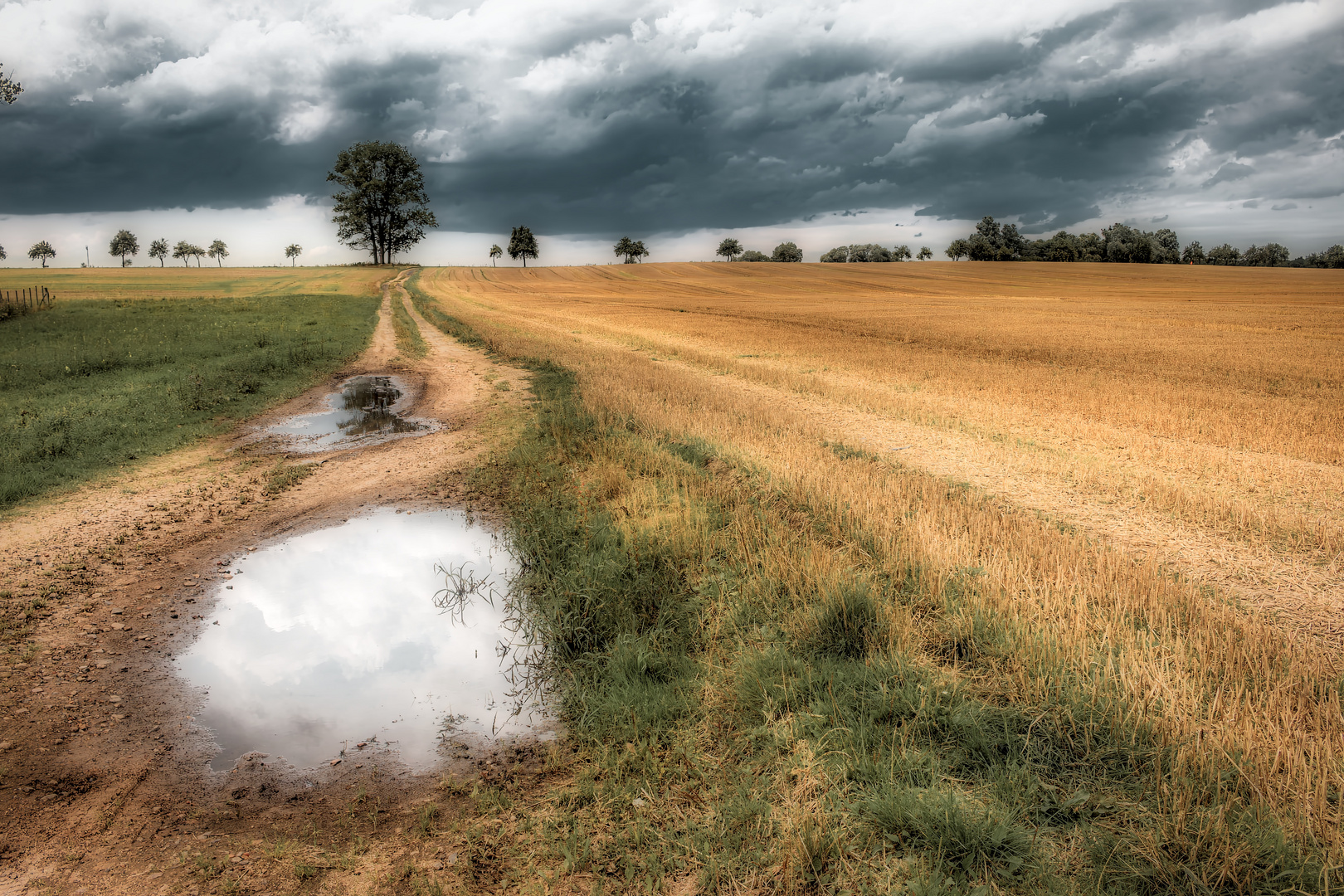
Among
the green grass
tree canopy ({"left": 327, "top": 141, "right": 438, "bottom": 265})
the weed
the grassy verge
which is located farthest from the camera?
tree canopy ({"left": 327, "top": 141, "right": 438, "bottom": 265})

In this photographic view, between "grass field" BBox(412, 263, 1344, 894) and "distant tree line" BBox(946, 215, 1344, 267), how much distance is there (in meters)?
129

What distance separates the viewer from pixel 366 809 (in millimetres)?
3949

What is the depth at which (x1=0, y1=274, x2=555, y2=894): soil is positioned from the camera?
138 inches

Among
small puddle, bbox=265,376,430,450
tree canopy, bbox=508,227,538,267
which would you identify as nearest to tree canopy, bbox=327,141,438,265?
tree canopy, bbox=508,227,538,267

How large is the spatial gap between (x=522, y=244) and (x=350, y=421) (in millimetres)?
146848

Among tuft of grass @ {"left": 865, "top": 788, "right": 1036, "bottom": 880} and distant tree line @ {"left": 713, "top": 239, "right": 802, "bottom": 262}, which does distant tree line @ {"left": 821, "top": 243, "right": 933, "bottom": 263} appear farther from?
tuft of grass @ {"left": 865, "top": 788, "right": 1036, "bottom": 880}

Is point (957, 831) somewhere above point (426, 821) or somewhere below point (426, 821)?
above

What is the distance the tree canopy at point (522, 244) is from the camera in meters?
150

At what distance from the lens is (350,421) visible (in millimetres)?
14102

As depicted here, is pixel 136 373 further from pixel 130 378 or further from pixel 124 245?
pixel 124 245

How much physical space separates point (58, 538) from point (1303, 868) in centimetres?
1087

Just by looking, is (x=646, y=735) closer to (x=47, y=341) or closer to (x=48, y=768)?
(x=48, y=768)

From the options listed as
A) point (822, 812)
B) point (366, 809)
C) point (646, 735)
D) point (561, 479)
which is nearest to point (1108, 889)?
point (822, 812)

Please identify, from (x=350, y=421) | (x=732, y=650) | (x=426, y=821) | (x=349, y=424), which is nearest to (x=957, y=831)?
(x=732, y=650)
